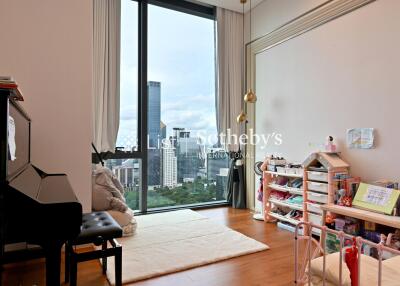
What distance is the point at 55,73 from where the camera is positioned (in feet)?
8.51

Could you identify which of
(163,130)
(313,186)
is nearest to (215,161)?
(163,130)

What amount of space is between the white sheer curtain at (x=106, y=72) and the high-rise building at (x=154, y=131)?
55 cm

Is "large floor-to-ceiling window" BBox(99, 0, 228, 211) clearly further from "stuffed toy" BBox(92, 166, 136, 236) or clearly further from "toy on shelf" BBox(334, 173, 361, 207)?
"toy on shelf" BBox(334, 173, 361, 207)

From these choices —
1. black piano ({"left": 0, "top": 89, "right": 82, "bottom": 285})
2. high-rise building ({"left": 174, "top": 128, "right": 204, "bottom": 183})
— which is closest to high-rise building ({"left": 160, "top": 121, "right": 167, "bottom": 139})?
high-rise building ({"left": 174, "top": 128, "right": 204, "bottom": 183})

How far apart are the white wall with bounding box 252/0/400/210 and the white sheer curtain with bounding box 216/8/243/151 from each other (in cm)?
54

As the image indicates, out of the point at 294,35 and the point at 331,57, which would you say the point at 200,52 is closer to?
the point at 294,35

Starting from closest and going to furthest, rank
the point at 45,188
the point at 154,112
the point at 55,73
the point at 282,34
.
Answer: the point at 45,188, the point at 55,73, the point at 282,34, the point at 154,112

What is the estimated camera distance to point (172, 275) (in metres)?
2.19

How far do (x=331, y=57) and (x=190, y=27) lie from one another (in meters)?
2.24

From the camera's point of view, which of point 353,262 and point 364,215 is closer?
point 353,262

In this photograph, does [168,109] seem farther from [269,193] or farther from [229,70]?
[269,193]

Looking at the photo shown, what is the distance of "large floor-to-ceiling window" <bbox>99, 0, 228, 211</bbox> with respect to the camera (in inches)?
151

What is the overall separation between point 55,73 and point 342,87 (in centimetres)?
297

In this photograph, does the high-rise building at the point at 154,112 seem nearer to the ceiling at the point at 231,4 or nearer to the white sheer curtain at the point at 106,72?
the white sheer curtain at the point at 106,72
